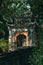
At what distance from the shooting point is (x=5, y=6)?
21625 mm

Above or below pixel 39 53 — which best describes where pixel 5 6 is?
above

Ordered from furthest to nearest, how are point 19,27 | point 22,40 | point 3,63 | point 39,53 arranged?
A: point 22,40 → point 19,27 → point 39,53 → point 3,63

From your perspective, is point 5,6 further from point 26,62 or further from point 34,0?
point 26,62

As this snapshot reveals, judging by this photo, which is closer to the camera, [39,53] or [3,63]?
[3,63]

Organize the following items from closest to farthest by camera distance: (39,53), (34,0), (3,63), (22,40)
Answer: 1. (3,63)
2. (39,53)
3. (34,0)
4. (22,40)

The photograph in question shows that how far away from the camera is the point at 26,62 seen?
21.9 metres

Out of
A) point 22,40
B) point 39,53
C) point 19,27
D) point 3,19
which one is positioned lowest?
point 22,40

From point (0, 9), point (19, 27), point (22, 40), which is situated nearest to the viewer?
point (0, 9)

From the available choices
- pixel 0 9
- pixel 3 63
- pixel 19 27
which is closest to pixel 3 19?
pixel 0 9

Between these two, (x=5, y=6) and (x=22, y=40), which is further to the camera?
(x=22, y=40)

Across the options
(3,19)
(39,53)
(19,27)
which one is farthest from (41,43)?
(19,27)

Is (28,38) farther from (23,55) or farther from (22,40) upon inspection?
(23,55)

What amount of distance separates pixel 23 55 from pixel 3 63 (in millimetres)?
4686

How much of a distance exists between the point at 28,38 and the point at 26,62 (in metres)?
17.0
